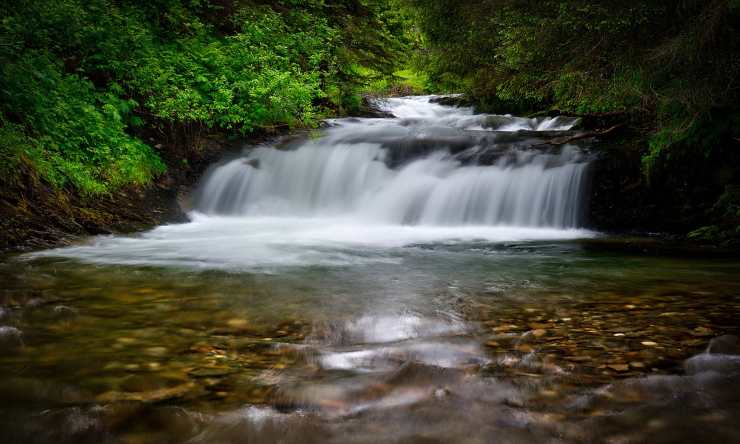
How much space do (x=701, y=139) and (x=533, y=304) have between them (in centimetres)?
470

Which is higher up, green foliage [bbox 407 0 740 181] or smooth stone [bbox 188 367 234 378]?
green foliage [bbox 407 0 740 181]

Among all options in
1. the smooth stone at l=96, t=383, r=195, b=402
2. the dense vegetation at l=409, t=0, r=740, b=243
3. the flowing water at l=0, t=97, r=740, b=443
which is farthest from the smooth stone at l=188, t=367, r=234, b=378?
the dense vegetation at l=409, t=0, r=740, b=243

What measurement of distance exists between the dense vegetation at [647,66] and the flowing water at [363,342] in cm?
179

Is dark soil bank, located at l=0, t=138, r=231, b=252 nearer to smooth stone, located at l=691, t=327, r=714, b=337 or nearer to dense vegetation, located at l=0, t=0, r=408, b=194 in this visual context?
dense vegetation, located at l=0, t=0, r=408, b=194

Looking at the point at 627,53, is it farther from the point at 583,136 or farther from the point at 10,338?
the point at 10,338

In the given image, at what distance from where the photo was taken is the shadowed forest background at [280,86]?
6082 mm

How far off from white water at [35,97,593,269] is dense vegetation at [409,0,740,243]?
152 cm

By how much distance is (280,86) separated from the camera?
11.2 m

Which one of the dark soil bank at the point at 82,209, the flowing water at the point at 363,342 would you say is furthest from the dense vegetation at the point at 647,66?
the dark soil bank at the point at 82,209

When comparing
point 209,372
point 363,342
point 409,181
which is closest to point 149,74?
point 409,181

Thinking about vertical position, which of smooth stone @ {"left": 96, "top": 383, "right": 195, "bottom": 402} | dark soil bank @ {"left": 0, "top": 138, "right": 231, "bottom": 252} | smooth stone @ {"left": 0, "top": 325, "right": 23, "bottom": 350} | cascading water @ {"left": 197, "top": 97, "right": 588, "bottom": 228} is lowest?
smooth stone @ {"left": 96, "top": 383, "right": 195, "bottom": 402}

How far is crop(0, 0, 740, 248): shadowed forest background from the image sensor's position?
239 inches

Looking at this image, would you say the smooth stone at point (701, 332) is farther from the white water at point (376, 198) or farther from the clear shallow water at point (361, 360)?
the white water at point (376, 198)

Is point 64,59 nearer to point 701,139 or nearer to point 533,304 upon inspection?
point 533,304
